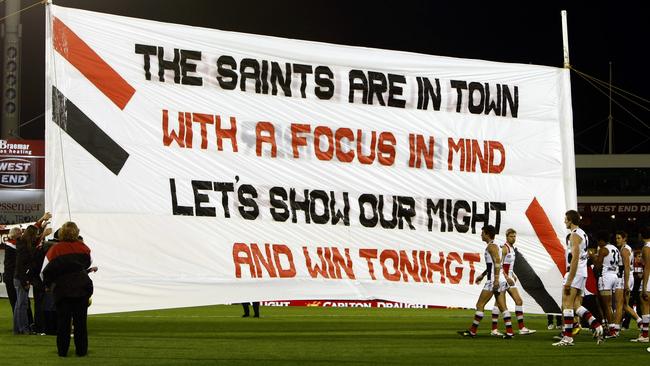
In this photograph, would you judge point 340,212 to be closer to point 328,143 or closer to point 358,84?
point 328,143

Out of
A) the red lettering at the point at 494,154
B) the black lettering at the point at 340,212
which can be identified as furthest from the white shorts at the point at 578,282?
the black lettering at the point at 340,212

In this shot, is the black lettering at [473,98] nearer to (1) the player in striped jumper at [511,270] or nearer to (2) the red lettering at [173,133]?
(1) the player in striped jumper at [511,270]

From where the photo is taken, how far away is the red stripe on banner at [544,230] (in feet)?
59.8

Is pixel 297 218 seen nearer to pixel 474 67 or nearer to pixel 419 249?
pixel 419 249

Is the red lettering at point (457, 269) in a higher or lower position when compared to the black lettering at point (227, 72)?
lower

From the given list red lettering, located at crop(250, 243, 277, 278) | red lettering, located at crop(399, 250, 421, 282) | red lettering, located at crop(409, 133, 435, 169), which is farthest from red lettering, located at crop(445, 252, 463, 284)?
red lettering, located at crop(250, 243, 277, 278)

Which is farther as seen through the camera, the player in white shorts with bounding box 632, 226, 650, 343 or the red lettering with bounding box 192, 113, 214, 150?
the player in white shorts with bounding box 632, 226, 650, 343

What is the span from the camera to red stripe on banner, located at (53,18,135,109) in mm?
15227

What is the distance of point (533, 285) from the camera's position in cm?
1798

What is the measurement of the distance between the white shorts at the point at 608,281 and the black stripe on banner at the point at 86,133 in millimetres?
8720

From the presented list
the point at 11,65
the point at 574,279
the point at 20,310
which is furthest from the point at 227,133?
the point at 11,65

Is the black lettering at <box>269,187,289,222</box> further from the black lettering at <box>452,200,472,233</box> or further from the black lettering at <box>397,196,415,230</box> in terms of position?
the black lettering at <box>452,200,472,233</box>

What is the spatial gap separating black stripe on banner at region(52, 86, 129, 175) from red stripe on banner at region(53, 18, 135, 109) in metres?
0.52

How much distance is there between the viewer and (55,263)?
42.4 ft
